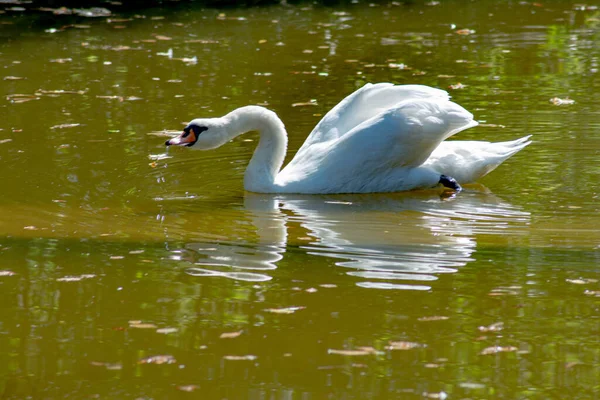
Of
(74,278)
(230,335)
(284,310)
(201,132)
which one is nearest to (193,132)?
(201,132)

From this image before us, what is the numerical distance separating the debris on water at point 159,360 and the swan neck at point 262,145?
12.3 ft

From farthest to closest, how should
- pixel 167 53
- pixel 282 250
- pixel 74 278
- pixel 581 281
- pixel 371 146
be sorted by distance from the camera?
pixel 167 53 → pixel 371 146 → pixel 282 250 → pixel 74 278 → pixel 581 281

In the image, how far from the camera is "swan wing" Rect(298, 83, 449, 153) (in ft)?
30.5

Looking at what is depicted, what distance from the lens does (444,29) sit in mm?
16938

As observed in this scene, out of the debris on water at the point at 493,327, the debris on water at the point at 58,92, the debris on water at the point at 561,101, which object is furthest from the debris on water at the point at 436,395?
the debris on water at the point at 58,92

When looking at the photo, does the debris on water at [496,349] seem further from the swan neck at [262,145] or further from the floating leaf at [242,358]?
the swan neck at [262,145]

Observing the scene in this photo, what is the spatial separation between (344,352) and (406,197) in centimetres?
372

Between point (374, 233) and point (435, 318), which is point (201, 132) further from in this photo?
point (435, 318)

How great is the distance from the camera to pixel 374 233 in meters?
7.65

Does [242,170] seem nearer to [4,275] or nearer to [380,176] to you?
[380,176]

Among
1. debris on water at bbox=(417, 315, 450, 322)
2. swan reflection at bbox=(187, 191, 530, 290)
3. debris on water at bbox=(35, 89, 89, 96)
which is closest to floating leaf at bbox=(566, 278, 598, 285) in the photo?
swan reflection at bbox=(187, 191, 530, 290)

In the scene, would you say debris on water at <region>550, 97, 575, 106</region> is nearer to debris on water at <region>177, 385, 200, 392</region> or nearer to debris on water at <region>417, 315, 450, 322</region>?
debris on water at <region>417, 315, 450, 322</region>

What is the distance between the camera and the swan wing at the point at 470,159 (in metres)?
9.19

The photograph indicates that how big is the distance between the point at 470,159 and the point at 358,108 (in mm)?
1075
